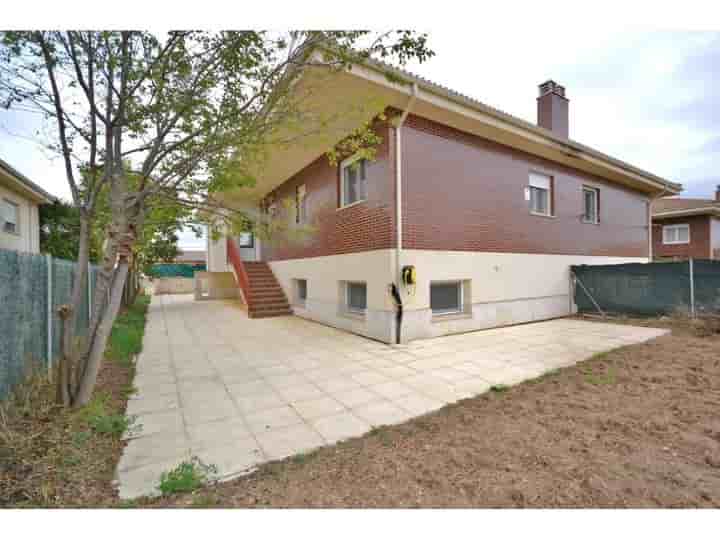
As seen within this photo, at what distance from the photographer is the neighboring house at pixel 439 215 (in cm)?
580

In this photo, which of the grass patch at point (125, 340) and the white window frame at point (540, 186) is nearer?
the grass patch at point (125, 340)

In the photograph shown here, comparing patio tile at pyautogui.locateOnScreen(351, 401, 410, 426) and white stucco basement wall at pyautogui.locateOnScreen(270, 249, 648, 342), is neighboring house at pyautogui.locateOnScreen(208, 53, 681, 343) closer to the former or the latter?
white stucco basement wall at pyautogui.locateOnScreen(270, 249, 648, 342)

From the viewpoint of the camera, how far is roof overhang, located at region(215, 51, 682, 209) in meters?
4.32

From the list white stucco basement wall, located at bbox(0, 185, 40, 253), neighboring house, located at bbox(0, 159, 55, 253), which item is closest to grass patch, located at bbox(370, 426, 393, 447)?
neighboring house, located at bbox(0, 159, 55, 253)

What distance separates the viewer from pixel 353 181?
289 inches

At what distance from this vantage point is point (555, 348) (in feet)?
17.7

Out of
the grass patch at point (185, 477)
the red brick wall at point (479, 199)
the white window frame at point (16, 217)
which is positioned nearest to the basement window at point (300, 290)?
the red brick wall at point (479, 199)

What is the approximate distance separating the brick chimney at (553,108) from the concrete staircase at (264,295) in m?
10.3

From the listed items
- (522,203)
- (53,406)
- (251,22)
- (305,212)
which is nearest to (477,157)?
(522,203)

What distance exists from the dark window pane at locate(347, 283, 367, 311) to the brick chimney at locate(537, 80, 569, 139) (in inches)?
322

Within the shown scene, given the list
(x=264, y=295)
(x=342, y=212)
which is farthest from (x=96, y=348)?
(x=264, y=295)

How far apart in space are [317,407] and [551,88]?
11.9 metres

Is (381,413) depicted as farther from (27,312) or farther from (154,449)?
(27,312)

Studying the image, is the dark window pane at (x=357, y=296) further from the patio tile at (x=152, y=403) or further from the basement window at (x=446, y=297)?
the patio tile at (x=152, y=403)
